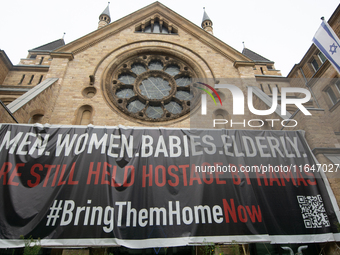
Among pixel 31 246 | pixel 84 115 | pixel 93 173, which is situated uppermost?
pixel 84 115

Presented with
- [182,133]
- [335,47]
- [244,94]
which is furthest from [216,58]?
[182,133]

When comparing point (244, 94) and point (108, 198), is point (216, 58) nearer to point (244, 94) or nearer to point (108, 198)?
point (244, 94)

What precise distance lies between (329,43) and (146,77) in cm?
786

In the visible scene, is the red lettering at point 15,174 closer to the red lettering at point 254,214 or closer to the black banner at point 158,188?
the black banner at point 158,188

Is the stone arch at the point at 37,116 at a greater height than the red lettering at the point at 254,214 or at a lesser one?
greater

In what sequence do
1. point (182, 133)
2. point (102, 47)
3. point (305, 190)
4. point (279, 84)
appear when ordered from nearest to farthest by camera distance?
point (305, 190) → point (182, 133) → point (102, 47) → point (279, 84)

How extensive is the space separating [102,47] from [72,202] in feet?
30.8

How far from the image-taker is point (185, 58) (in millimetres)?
13195

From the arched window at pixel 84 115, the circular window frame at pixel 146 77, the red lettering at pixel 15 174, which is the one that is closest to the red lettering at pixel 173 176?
the red lettering at pixel 15 174

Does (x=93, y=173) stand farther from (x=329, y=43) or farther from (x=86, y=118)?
(x=329, y=43)

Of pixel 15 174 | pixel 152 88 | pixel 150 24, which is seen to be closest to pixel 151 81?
pixel 152 88

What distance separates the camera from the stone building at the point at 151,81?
29.2 ft

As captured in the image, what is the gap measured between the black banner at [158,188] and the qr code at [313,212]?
0.02 meters

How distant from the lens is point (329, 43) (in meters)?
8.68
